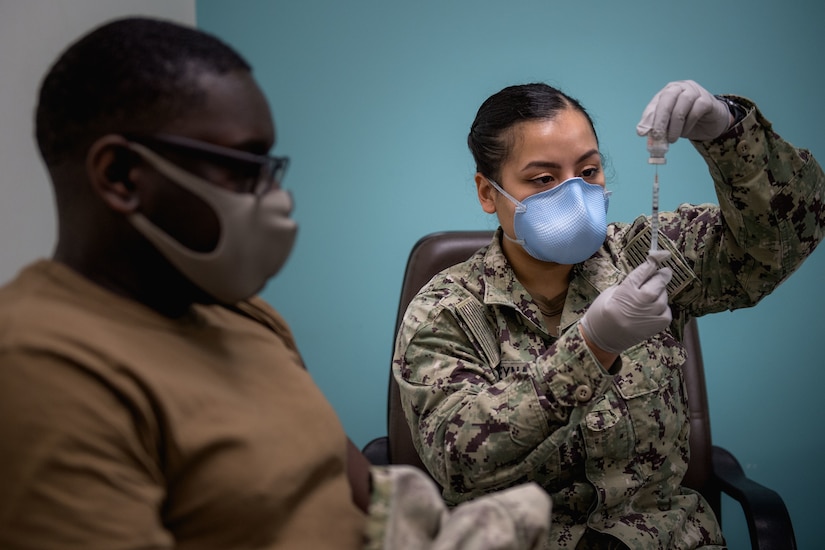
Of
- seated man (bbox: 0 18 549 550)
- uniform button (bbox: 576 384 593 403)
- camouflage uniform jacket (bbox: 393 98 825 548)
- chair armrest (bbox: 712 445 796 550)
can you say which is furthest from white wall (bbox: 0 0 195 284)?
chair armrest (bbox: 712 445 796 550)

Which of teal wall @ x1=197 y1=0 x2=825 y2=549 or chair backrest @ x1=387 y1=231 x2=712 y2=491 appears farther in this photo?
teal wall @ x1=197 y1=0 x2=825 y2=549

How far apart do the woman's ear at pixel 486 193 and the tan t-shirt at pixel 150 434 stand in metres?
0.89

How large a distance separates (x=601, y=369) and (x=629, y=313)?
0.11m

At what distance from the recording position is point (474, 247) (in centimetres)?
197

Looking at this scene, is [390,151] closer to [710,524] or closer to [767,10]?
[767,10]

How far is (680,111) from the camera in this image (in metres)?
1.43

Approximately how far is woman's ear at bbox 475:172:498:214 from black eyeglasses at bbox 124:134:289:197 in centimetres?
92

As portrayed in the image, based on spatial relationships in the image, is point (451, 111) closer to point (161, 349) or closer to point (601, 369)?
point (601, 369)

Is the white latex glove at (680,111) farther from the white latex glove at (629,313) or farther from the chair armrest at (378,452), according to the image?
the chair armrest at (378,452)

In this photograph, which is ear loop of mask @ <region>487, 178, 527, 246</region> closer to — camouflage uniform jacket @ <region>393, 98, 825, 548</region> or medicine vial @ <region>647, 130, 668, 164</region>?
camouflage uniform jacket @ <region>393, 98, 825, 548</region>

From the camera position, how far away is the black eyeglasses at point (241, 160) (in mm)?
793

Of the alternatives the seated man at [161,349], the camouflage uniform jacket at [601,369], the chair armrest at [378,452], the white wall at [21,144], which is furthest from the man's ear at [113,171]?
the chair armrest at [378,452]

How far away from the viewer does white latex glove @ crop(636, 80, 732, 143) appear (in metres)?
1.44

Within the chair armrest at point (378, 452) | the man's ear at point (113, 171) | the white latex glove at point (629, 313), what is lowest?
the chair armrest at point (378, 452)
